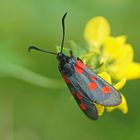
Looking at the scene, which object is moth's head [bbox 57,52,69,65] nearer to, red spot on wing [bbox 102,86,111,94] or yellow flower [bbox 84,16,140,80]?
red spot on wing [bbox 102,86,111,94]

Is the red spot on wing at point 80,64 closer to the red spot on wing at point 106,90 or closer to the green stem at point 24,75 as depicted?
the red spot on wing at point 106,90

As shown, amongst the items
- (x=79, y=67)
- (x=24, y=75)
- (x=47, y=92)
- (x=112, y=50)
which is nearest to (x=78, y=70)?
(x=79, y=67)

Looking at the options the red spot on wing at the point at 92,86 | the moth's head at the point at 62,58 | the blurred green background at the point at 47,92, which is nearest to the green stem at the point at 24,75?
the blurred green background at the point at 47,92

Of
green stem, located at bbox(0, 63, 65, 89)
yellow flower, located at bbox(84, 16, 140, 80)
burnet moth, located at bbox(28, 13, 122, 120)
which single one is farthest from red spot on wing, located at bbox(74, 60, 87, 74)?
green stem, located at bbox(0, 63, 65, 89)

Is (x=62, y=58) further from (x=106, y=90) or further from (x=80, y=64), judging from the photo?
(x=106, y=90)

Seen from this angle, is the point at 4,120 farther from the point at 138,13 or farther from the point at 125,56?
the point at 138,13

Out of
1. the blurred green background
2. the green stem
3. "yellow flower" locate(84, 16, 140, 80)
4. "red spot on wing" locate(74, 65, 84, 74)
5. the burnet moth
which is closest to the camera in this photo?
the burnet moth

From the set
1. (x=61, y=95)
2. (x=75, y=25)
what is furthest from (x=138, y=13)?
(x=61, y=95)
